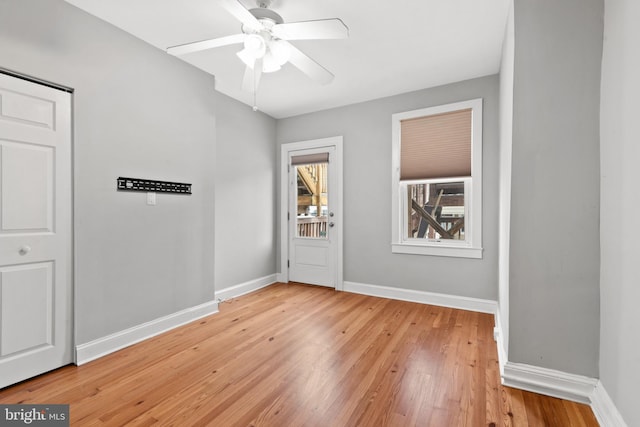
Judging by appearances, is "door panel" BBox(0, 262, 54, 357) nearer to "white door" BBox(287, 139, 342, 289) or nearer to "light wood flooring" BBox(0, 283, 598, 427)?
"light wood flooring" BBox(0, 283, 598, 427)

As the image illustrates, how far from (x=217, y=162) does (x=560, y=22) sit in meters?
3.38

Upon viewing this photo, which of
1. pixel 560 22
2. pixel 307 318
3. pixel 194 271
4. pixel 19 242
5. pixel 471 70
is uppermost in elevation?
pixel 471 70

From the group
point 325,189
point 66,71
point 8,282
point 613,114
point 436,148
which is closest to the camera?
point 613,114

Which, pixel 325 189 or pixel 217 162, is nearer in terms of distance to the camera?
pixel 217 162

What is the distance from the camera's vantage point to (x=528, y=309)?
186cm

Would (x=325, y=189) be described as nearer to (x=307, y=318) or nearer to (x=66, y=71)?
(x=307, y=318)

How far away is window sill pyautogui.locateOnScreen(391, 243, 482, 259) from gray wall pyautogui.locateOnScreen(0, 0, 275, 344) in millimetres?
2286

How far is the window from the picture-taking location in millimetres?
3350

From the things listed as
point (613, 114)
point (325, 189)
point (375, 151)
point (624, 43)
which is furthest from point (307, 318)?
point (624, 43)

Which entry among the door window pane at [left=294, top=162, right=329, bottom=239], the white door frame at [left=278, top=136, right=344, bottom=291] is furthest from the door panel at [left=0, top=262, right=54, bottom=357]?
the door window pane at [left=294, top=162, right=329, bottom=239]

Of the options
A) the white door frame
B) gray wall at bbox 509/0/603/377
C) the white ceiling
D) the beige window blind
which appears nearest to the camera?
gray wall at bbox 509/0/603/377

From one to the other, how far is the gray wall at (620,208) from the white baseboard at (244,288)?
3491mm

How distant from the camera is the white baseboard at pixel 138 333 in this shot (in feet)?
7.31

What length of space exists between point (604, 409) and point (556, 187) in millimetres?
1217
